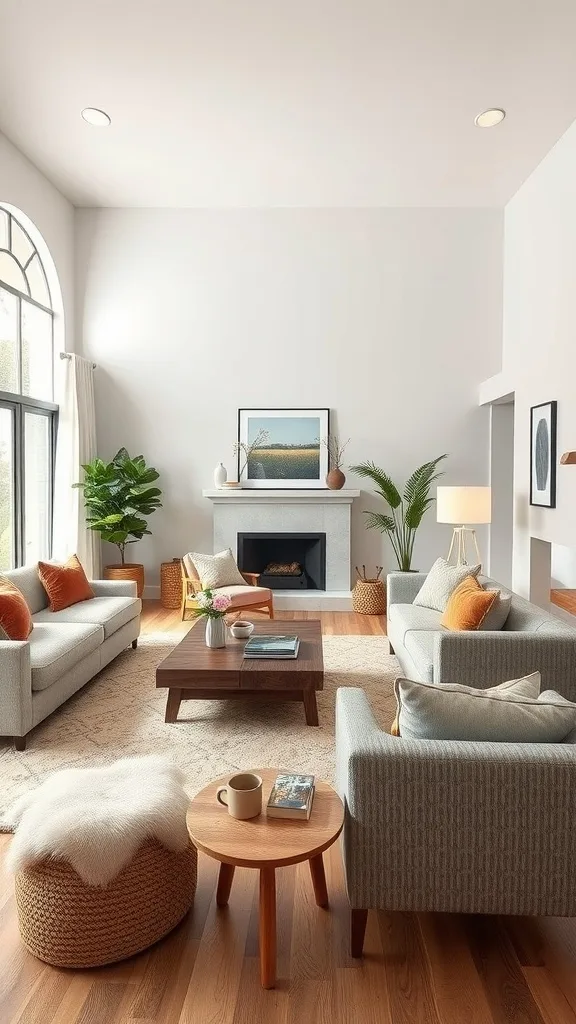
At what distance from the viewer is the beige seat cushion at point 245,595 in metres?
5.39

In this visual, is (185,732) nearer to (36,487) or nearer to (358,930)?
(358,930)

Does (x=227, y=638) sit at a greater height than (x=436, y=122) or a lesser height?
lesser

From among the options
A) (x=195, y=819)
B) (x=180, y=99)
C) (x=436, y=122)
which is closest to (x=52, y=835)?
(x=195, y=819)

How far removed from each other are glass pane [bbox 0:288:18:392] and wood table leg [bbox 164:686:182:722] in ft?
10.6

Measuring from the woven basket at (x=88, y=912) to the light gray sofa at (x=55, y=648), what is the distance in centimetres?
141

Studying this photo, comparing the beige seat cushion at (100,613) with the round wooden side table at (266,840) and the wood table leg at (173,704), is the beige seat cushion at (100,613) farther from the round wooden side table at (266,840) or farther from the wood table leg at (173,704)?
the round wooden side table at (266,840)

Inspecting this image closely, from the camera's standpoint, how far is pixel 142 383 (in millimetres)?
6973

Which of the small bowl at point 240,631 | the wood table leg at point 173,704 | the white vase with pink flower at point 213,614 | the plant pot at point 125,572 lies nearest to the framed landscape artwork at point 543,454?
the small bowl at point 240,631

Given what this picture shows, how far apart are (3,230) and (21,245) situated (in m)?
0.37

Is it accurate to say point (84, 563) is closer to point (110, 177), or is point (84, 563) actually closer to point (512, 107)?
point (110, 177)

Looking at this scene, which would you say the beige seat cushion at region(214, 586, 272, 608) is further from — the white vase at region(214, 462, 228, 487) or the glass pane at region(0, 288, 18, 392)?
the glass pane at region(0, 288, 18, 392)

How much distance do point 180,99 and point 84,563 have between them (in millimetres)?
4065

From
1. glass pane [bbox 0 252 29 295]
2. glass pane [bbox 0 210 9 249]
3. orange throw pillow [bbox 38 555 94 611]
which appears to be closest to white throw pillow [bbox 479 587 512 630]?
orange throw pillow [bbox 38 555 94 611]

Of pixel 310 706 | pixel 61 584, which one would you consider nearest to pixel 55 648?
pixel 61 584
